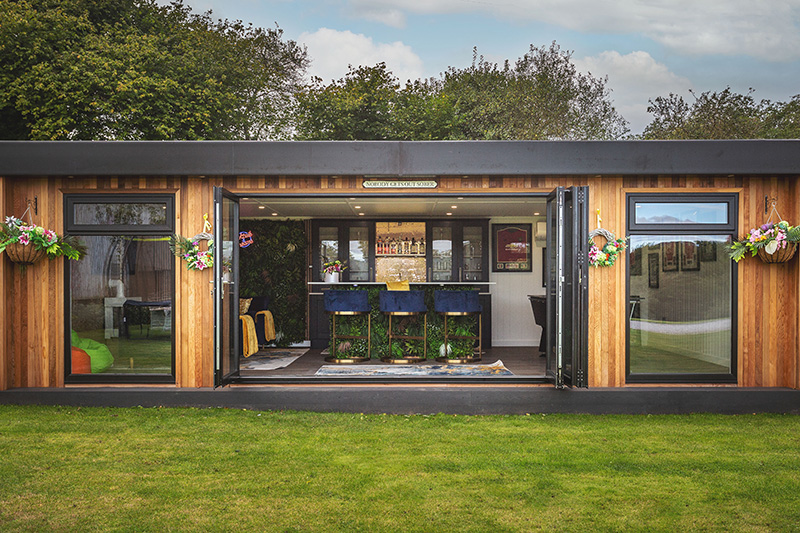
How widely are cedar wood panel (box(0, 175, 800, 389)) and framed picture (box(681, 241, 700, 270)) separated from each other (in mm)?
508

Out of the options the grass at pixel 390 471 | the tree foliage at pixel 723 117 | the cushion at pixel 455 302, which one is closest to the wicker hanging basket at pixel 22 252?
the grass at pixel 390 471

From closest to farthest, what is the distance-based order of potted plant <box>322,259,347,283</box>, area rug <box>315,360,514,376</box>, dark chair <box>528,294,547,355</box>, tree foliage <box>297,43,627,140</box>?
area rug <box>315,360,514,376</box>
dark chair <box>528,294,547,355</box>
potted plant <box>322,259,347,283</box>
tree foliage <box>297,43,627,140</box>

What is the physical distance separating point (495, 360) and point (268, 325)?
4083 millimetres

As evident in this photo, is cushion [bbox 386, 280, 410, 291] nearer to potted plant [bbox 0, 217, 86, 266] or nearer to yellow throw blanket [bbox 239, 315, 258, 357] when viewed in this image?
yellow throw blanket [bbox 239, 315, 258, 357]

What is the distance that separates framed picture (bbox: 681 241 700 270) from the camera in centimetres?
626

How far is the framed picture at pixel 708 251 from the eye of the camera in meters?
6.27

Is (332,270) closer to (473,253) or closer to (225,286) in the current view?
(473,253)

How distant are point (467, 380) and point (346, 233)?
5206 millimetres

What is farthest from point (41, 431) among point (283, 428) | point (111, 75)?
point (111, 75)

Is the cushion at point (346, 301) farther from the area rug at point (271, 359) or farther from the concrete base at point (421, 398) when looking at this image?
the concrete base at point (421, 398)

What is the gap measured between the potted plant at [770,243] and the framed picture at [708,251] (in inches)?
6.3

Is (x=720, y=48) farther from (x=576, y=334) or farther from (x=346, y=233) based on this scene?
(x=576, y=334)

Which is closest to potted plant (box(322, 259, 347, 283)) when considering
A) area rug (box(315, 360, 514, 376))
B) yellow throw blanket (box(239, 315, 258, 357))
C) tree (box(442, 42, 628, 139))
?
yellow throw blanket (box(239, 315, 258, 357))

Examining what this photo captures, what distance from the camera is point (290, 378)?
6543 mm
